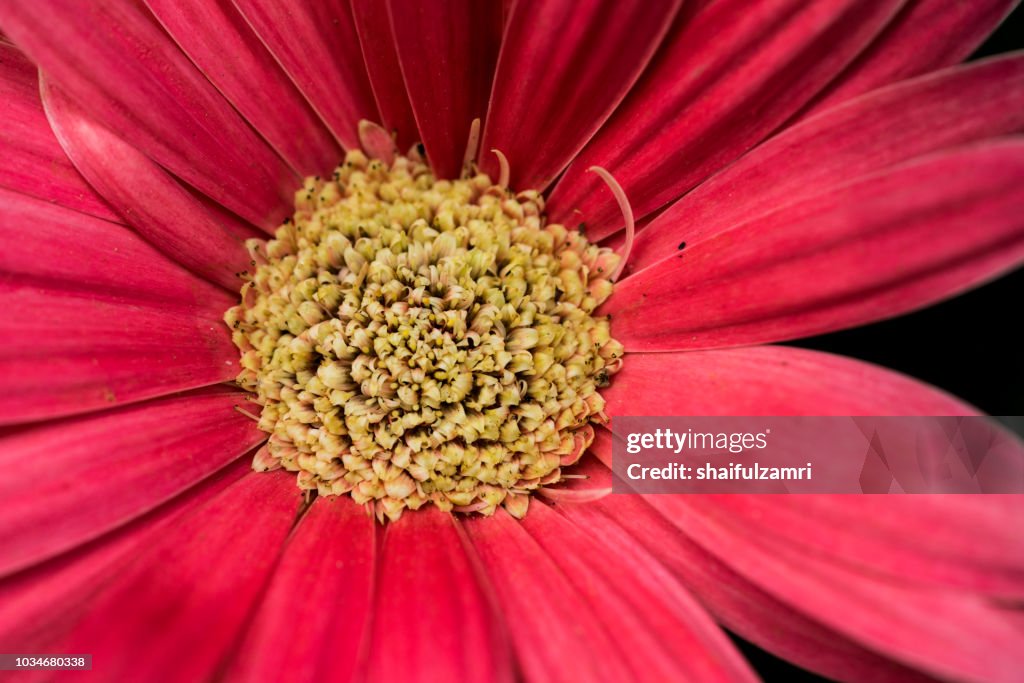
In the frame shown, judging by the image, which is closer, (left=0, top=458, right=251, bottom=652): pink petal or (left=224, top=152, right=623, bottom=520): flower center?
(left=0, top=458, right=251, bottom=652): pink petal

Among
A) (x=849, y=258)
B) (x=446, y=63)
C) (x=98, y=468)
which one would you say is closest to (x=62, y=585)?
(x=98, y=468)

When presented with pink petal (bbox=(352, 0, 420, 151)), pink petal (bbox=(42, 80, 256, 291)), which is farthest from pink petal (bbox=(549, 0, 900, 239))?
pink petal (bbox=(42, 80, 256, 291))

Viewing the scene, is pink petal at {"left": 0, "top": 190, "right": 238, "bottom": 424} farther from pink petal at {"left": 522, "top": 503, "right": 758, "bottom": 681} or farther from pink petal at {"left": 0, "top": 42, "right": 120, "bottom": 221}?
pink petal at {"left": 522, "top": 503, "right": 758, "bottom": 681}

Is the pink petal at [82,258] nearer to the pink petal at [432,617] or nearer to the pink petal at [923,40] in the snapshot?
the pink petal at [432,617]

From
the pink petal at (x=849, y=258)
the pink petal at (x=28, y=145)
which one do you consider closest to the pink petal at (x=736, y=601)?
the pink petal at (x=849, y=258)

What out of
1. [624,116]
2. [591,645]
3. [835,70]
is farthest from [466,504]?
[835,70]

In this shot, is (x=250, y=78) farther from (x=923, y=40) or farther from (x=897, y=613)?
(x=897, y=613)

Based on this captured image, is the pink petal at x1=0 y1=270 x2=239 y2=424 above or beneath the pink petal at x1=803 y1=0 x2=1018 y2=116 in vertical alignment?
beneath
